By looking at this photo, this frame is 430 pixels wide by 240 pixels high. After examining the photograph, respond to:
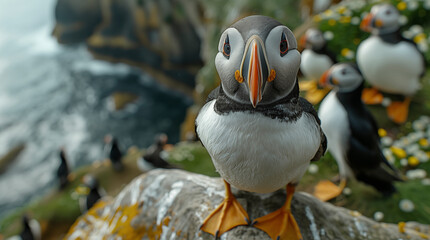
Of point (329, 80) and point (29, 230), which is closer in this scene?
point (329, 80)

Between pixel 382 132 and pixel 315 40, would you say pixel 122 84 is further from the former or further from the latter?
pixel 382 132

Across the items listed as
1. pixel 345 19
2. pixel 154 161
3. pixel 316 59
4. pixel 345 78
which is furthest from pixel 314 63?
pixel 154 161

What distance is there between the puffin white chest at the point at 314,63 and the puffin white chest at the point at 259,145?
308cm

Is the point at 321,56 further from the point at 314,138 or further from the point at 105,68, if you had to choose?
the point at 105,68

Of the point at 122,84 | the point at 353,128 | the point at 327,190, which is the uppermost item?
the point at 353,128

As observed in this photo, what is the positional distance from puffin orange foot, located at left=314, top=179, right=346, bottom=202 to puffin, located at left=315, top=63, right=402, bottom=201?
0.81ft

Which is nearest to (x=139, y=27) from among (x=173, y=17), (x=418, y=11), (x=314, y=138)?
(x=173, y=17)

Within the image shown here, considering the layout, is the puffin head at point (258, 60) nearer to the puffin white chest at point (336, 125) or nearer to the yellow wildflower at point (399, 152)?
the puffin white chest at point (336, 125)

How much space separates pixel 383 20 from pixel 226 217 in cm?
304

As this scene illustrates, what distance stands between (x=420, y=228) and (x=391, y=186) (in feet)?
2.35

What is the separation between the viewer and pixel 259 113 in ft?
4.67

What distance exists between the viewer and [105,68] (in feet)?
64.2

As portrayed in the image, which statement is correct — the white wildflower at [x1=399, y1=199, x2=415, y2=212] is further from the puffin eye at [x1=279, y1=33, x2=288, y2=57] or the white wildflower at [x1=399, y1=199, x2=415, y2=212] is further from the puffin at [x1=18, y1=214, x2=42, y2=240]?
the puffin at [x1=18, y1=214, x2=42, y2=240]

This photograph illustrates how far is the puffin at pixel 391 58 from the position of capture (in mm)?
3744
